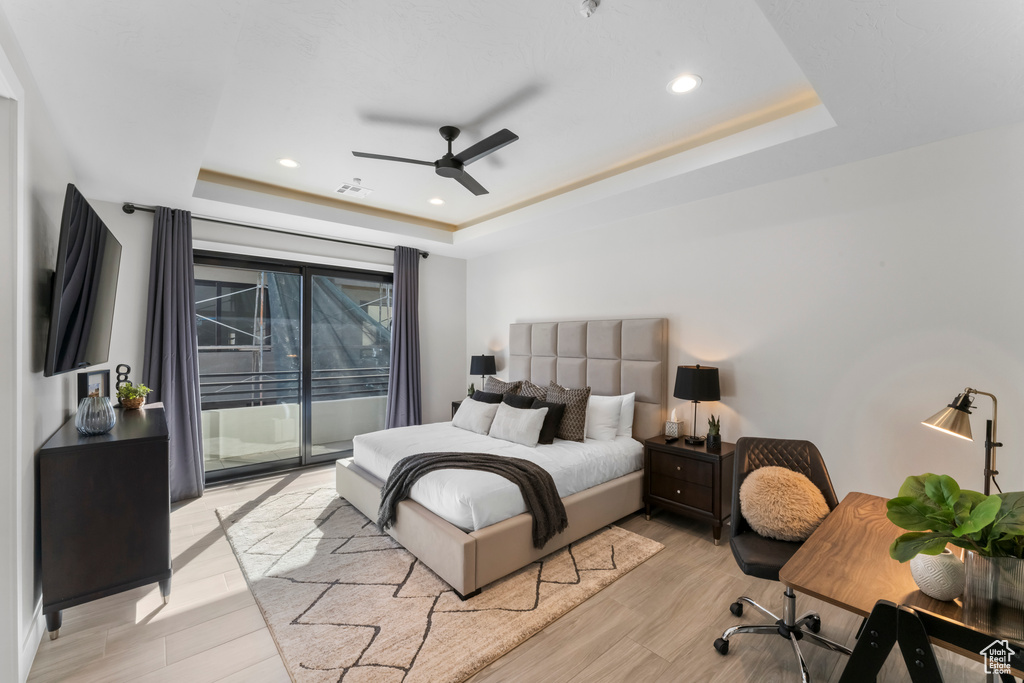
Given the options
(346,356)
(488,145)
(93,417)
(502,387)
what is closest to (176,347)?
(346,356)

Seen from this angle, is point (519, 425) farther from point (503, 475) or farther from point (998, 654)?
point (998, 654)

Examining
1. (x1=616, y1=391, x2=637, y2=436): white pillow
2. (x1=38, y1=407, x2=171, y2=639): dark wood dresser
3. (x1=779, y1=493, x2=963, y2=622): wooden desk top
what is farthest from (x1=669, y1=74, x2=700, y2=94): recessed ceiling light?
(x1=38, y1=407, x2=171, y2=639): dark wood dresser

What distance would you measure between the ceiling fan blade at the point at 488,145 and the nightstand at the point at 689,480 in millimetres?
2431

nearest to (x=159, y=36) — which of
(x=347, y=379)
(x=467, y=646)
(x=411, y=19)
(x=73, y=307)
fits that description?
(x=411, y=19)

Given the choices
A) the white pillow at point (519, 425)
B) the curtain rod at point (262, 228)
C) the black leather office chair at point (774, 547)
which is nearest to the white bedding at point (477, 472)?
the white pillow at point (519, 425)

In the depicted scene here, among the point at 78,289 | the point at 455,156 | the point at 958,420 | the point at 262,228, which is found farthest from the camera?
the point at 262,228

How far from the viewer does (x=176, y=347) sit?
387cm

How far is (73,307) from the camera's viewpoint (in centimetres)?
220

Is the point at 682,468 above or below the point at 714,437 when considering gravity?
below

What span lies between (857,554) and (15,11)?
3.48m

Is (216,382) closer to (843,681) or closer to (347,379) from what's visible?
(347,379)

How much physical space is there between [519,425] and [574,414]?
502 mm

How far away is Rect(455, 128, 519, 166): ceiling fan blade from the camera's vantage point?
7.91ft

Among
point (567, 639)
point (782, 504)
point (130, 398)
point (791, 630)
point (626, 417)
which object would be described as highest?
point (130, 398)
